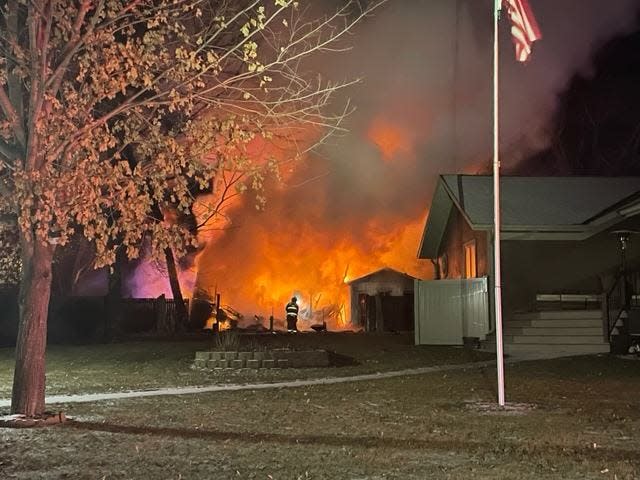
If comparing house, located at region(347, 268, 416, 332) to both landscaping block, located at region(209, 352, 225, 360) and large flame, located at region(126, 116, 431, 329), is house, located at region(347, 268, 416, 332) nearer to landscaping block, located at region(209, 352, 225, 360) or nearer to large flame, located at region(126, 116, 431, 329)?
large flame, located at region(126, 116, 431, 329)

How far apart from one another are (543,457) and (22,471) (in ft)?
15.4

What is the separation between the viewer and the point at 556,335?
65.8 ft

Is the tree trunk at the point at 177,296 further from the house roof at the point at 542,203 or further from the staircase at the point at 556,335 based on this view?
the staircase at the point at 556,335

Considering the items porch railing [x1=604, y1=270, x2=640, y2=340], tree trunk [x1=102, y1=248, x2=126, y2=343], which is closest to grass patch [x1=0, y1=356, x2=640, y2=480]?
porch railing [x1=604, y1=270, x2=640, y2=340]

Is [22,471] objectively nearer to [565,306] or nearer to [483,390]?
[483,390]

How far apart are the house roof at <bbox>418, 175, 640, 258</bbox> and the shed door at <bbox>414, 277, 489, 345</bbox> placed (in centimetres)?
197

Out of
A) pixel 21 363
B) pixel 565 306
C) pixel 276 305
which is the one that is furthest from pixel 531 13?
pixel 276 305

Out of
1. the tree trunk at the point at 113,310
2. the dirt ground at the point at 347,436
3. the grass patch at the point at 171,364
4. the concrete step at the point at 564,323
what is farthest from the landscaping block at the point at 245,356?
the tree trunk at the point at 113,310

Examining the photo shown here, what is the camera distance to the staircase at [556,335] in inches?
766

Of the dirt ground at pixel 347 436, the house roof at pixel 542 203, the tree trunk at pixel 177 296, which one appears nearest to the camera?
the dirt ground at pixel 347 436

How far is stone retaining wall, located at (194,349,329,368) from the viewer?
52.7 feet

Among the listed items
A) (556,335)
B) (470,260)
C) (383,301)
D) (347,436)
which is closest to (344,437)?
(347,436)

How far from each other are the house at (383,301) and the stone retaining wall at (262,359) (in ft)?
49.0

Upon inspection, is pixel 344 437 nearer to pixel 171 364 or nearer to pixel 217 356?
pixel 217 356
